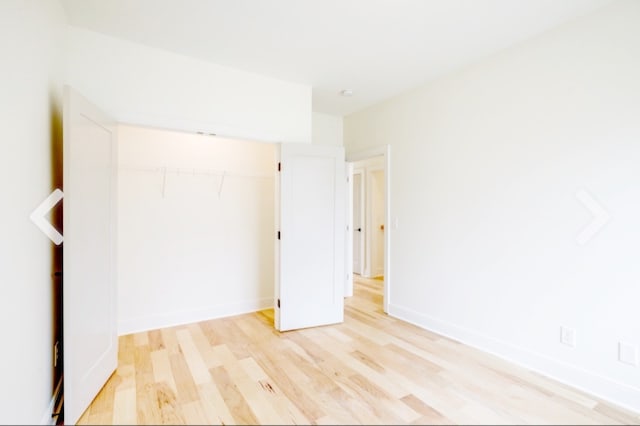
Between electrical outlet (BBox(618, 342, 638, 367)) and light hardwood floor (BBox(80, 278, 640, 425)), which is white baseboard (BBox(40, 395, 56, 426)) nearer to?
light hardwood floor (BBox(80, 278, 640, 425))

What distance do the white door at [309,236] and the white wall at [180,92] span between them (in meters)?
0.39

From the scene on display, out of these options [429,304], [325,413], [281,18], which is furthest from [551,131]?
[325,413]

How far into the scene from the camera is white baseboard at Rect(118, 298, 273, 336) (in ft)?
10.2

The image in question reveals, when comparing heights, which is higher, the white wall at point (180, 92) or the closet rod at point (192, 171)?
the white wall at point (180, 92)

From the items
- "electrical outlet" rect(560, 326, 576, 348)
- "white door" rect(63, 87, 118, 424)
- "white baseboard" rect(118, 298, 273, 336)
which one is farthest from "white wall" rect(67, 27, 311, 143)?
"electrical outlet" rect(560, 326, 576, 348)

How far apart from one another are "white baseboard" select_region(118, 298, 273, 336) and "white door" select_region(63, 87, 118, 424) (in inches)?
31.0

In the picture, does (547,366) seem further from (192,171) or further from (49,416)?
(192,171)

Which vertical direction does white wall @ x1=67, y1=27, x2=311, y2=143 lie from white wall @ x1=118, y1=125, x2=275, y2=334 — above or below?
above

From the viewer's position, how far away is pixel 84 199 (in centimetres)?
190

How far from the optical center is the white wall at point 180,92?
2.38 meters

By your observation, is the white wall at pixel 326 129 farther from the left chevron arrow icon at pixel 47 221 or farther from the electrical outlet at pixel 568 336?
the electrical outlet at pixel 568 336

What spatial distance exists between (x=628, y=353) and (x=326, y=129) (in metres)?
3.82

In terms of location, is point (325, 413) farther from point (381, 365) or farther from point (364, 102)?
point (364, 102)

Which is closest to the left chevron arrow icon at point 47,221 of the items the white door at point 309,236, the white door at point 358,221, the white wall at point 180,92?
the white wall at point 180,92
